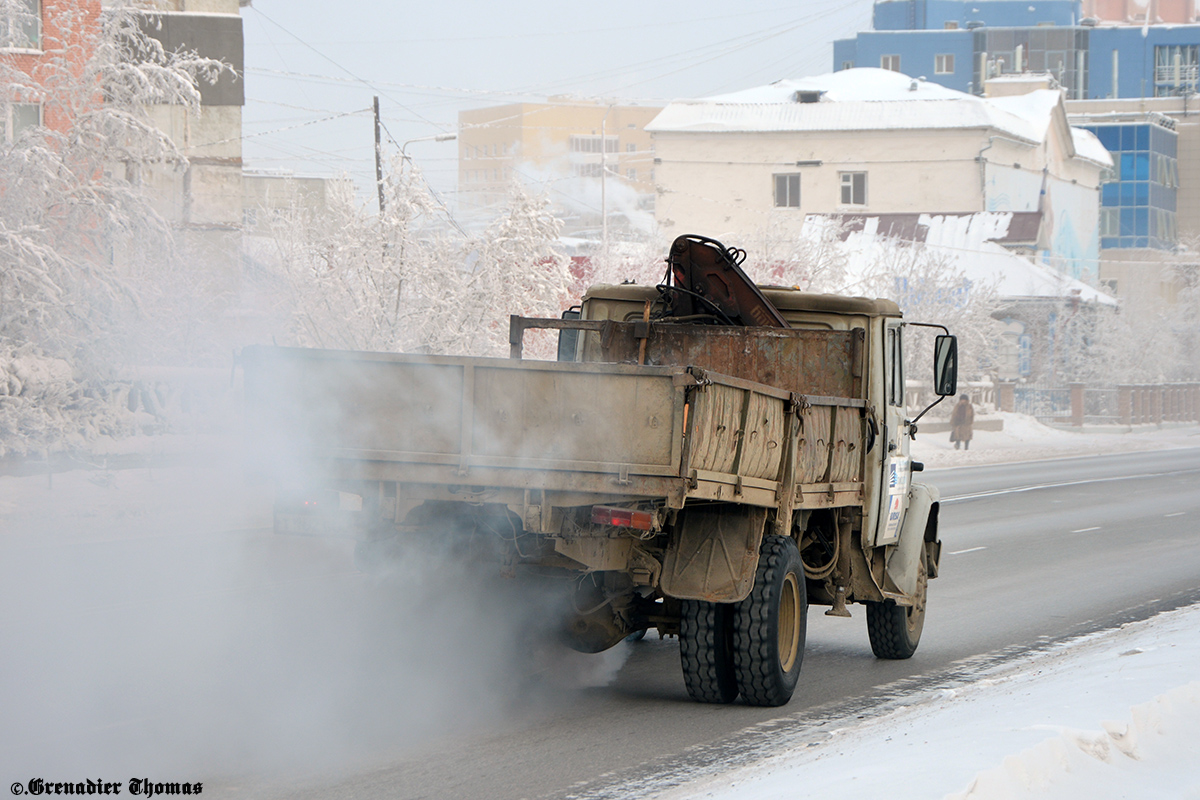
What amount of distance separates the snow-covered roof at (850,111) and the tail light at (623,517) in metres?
57.4

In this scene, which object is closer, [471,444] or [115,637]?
[471,444]

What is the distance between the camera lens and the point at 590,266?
144 feet

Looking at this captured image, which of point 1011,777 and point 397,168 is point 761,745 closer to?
point 1011,777

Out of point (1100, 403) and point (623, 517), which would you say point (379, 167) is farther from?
point (1100, 403)

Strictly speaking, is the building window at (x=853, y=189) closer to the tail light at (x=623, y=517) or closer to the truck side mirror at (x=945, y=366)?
the truck side mirror at (x=945, y=366)

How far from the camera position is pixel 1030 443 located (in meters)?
42.1

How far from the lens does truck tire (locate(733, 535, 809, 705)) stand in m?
7.26

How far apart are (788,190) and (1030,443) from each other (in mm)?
24595

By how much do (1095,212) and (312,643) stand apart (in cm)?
7397

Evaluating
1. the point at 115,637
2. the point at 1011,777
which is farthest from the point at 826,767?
the point at 115,637

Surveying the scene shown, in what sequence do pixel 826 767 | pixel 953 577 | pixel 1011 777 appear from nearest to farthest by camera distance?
pixel 1011 777 < pixel 826 767 < pixel 953 577

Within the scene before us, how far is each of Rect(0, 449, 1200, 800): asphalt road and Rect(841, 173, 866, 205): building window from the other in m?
51.6

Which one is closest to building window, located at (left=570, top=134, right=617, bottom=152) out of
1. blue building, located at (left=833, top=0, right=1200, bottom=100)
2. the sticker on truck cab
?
blue building, located at (left=833, top=0, right=1200, bottom=100)

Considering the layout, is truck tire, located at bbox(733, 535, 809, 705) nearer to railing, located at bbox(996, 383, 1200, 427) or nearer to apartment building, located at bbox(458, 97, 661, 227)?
railing, located at bbox(996, 383, 1200, 427)
